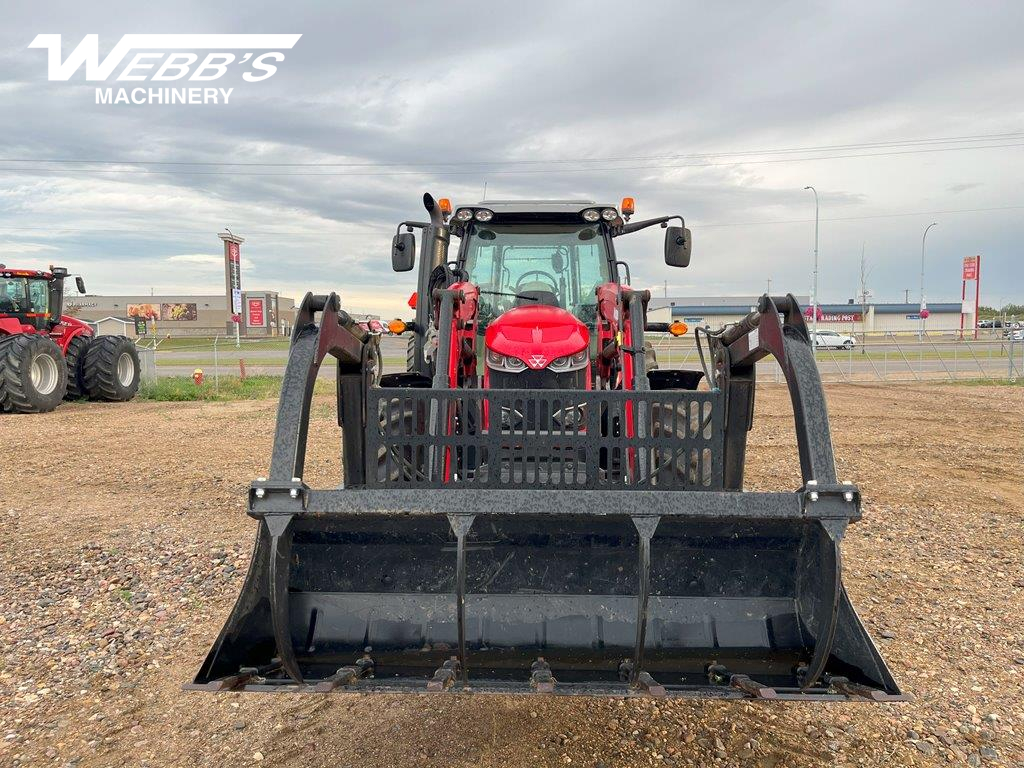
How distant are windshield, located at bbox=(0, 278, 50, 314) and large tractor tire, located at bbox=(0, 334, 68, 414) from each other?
1324 millimetres

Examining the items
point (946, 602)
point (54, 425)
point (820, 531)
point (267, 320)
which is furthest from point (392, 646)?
point (267, 320)

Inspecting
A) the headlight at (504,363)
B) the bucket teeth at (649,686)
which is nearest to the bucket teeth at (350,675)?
the bucket teeth at (649,686)

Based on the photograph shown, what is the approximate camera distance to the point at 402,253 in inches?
213

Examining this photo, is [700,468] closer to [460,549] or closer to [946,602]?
[460,549]

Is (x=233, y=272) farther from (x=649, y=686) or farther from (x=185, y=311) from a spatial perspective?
(x=649, y=686)

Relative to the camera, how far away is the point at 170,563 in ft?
17.8

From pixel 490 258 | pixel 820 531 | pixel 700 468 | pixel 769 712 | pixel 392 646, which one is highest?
pixel 490 258

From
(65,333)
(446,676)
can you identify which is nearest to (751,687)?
(446,676)

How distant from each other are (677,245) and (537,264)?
3.25 ft

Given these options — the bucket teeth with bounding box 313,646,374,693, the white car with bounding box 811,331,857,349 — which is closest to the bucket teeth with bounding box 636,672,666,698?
the bucket teeth with bounding box 313,646,374,693

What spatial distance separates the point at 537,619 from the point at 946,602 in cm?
303

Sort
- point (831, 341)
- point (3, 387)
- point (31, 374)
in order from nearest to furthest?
point (3, 387), point (31, 374), point (831, 341)

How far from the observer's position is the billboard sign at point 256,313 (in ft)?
195

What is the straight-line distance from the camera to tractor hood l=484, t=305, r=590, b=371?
4.25m
